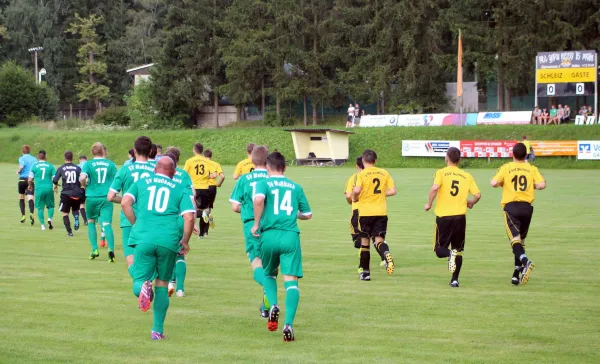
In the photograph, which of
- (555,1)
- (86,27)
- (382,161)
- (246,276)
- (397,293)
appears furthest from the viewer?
(86,27)

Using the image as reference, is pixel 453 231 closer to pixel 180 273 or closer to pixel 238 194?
pixel 238 194

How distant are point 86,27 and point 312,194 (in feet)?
203

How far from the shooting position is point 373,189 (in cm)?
1244

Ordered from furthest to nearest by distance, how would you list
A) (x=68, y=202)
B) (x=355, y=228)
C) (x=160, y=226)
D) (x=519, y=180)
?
(x=68, y=202) → (x=355, y=228) → (x=519, y=180) → (x=160, y=226)

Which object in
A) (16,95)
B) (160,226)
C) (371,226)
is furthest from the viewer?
(16,95)

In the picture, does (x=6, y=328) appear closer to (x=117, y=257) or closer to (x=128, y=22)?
(x=117, y=257)

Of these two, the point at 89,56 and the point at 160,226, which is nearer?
the point at 160,226

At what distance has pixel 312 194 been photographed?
1180 inches

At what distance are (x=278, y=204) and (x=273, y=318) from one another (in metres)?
1.16

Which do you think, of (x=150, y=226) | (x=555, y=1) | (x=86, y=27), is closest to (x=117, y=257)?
(x=150, y=226)

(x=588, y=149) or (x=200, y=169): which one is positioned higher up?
(x=200, y=169)

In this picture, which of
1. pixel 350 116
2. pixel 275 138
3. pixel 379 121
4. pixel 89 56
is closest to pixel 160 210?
pixel 379 121

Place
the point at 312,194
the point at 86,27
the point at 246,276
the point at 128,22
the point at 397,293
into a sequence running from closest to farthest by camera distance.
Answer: the point at 397,293 → the point at 246,276 → the point at 312,194 → the point at 86,27 → the point at 128,22

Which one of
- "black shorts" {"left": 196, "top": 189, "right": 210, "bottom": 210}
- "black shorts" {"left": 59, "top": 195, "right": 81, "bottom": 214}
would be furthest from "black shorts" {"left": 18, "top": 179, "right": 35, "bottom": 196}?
"black shorts" {"left": 196, "top": 189, "right": 210, "bottom": 210}
